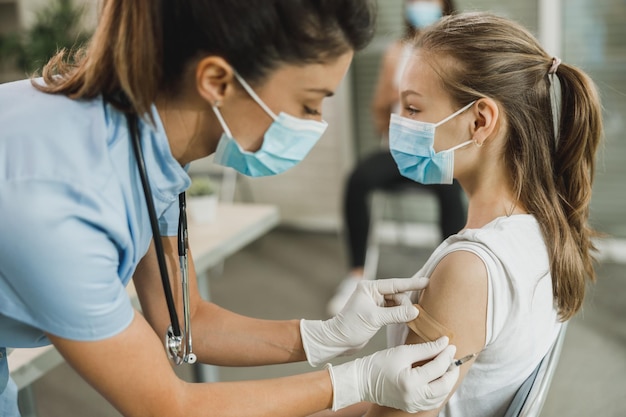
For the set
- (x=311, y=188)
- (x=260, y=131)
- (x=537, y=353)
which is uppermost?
(x=260, y=131)

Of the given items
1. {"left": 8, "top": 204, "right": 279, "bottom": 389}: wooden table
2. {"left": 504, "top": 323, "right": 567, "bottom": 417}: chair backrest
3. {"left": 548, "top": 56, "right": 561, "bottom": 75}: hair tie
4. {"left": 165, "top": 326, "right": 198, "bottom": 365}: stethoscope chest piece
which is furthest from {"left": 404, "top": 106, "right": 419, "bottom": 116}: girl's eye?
{"left": 8, "top": 204, "right": 279, "bottom": 389}: wooden table

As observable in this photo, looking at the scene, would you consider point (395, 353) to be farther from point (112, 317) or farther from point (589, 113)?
point (589, 113)

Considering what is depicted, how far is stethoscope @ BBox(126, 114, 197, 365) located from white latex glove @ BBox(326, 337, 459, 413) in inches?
9.4

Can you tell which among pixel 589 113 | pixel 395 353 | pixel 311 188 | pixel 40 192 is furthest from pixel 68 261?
pixel 311 188

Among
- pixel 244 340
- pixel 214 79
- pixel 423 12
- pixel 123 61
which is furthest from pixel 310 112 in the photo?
pixel 423 12

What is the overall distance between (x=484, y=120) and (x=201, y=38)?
0.54 meters

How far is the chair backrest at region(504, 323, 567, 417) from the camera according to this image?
36.6 inches

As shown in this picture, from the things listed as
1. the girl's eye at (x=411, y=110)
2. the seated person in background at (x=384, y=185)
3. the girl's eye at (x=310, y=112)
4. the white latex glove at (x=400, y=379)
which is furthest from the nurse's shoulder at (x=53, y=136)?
the seated person in background at (x=384, y=185)

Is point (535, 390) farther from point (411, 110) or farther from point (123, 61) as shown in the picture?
point (123, 61)

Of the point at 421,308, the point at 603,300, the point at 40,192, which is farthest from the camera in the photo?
the point at 603,300

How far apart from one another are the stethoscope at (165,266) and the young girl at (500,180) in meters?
0.32

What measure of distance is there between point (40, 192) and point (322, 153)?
309 cm

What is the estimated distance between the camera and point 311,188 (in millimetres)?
3969

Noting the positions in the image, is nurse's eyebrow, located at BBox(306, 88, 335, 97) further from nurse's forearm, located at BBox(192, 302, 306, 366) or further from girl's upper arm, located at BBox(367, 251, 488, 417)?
nurse's forearm, located at BBox(192, 302, 306, 366)
